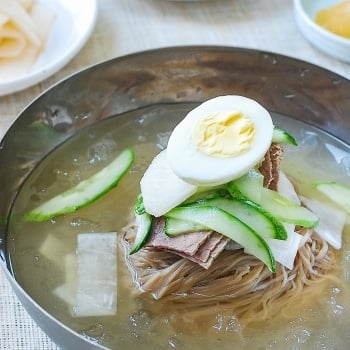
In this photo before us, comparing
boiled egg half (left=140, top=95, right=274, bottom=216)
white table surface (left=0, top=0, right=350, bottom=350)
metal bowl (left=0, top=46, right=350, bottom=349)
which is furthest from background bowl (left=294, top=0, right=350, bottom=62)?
boiled egg half (left=140, top=95, right=274, bottom=216)

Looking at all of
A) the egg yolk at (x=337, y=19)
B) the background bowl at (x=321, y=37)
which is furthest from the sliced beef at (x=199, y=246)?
the egg yolk at (x=337, y=19)

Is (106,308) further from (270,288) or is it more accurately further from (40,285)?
(270,288)

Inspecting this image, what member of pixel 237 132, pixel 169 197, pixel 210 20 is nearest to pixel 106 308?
pixel 169 197

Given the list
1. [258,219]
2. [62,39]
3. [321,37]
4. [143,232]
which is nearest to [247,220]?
[258,219]

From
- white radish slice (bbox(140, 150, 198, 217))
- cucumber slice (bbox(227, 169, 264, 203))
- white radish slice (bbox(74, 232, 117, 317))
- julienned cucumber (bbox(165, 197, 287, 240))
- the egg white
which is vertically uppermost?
the egg white

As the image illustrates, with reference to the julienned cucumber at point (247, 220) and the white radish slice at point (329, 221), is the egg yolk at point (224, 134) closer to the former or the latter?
the julienned cucumber at point (247, 220)

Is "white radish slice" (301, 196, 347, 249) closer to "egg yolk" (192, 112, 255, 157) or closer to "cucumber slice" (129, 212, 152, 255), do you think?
"egg yolk" (192, 112, 255, 157)
